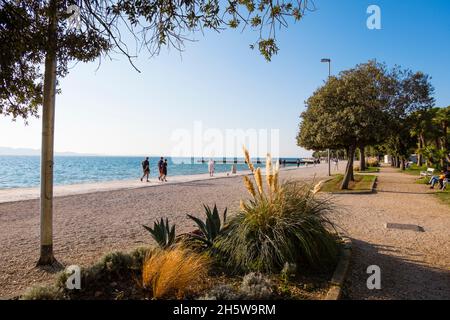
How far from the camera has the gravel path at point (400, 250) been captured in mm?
4153

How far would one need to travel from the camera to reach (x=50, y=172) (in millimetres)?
5086

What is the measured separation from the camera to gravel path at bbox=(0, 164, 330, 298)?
200 inches

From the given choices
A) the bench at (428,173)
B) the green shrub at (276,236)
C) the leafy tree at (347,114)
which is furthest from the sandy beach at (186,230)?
the bench at (428,173)

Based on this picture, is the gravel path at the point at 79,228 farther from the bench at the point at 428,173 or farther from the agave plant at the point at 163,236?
the bench at the point at 428,173

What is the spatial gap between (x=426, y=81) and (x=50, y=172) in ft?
83.9

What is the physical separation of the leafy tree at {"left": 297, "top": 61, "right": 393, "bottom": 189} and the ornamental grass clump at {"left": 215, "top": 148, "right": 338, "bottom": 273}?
11.7 m

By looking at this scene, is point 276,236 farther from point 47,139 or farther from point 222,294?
point 47,139

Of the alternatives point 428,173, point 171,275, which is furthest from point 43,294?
point 428,173

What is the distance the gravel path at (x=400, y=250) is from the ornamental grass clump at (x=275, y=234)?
2.18ft

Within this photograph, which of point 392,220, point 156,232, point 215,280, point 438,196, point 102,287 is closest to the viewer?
point 102,287

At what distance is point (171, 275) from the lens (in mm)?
3434

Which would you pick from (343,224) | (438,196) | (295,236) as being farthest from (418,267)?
(438,196)
